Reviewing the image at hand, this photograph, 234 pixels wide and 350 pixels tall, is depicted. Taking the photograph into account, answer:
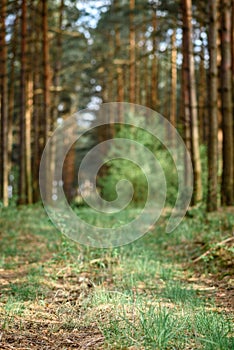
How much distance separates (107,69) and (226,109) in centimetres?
1315

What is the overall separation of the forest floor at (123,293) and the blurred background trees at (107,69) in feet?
10.2

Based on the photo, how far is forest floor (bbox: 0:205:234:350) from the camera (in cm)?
350

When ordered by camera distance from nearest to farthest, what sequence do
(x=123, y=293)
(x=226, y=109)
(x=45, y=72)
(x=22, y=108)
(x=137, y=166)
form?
(x=123, y=293)
(x=226, y=109)
(x=22, y=108)
(x=45, y=72)
(x=137, y=166)

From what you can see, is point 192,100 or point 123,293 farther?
point 192,100

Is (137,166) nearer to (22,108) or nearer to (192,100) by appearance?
(22,108)

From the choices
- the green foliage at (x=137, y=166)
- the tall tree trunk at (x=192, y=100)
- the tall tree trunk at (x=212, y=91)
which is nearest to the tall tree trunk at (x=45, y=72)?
the green foliage at (x=137, y=166)

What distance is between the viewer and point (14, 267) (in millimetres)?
6715

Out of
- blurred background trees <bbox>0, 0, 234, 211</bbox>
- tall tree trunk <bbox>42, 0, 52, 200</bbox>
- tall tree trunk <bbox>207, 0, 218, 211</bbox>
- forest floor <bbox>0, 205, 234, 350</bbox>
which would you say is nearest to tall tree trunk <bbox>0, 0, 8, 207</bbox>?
blurred background trees <bbox>0, 0, 234, 211</bbox>

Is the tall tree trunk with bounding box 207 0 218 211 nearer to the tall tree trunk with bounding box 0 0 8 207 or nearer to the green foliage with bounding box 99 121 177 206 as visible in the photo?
the green foliage with bounding box 99 121 177 206

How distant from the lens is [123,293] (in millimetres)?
5066

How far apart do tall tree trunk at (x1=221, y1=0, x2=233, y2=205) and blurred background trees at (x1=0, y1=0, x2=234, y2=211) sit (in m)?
0.02

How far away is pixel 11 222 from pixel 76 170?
24760 mm

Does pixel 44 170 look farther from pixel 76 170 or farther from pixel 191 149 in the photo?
pixel 76 170

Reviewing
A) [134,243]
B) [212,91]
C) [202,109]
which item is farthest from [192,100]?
[202,109]
